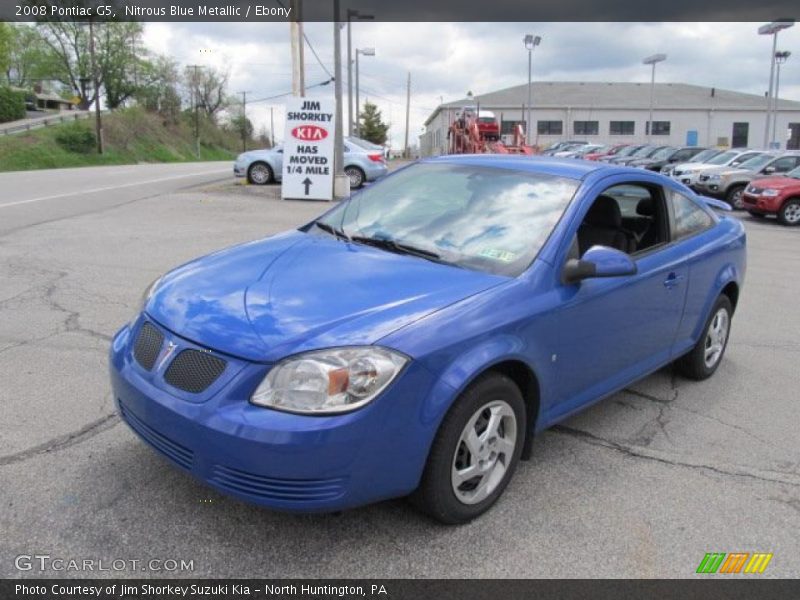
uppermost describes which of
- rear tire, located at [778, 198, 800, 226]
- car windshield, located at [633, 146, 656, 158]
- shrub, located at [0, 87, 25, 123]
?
shrub, located at [0, 87, 25, 123]

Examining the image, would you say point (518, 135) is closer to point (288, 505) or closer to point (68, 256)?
point (68, 256)

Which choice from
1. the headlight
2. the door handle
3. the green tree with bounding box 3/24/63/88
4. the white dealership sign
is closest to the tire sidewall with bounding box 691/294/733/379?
the door handle

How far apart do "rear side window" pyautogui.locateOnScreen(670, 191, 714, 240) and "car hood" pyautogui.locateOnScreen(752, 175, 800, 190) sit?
46.4 ft

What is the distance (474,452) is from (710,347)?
9.60 feet

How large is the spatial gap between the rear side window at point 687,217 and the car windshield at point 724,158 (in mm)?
20449

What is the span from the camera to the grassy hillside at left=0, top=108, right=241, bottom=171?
43156 mm

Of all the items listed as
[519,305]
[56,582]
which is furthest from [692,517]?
[56,582]

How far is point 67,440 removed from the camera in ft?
12.3

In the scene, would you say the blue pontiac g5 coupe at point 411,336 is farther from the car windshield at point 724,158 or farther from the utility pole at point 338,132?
the car windshield at point 724,158

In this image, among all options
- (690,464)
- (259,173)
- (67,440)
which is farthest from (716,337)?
(259,173)

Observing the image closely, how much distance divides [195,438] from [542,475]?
6.03 ft

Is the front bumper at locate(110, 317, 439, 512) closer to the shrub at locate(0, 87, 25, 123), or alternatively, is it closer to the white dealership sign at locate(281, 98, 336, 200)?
the white dealership sign at locate(281, 98, 336, 200)

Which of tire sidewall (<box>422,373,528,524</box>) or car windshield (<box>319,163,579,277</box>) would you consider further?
car windshield (<box>319,163,579,277</box>)

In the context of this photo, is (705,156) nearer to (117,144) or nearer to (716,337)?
(716,337)
